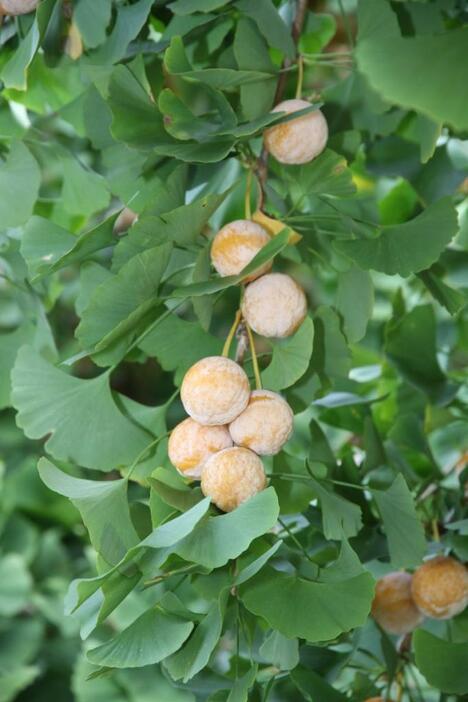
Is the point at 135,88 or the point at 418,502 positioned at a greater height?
the point at 135,88

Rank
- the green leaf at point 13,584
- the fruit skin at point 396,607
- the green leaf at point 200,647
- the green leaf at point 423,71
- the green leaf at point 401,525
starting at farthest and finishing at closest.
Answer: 1. the green leaf at point 13,584
2. the fruit skin at point 396,607
3. the green leaf at point 401,525
4. the green leaf at point 200,647
5. the green leaf at point 423,71

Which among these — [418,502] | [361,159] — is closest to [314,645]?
[418,502]

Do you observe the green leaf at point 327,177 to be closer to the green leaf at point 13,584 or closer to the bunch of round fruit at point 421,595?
the bunch of round fruit at point 421,595

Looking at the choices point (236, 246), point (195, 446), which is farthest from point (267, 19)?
point (195, 446)

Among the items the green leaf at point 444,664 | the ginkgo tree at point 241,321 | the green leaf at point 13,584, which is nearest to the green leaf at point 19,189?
the ginkgo tree at point 241,321

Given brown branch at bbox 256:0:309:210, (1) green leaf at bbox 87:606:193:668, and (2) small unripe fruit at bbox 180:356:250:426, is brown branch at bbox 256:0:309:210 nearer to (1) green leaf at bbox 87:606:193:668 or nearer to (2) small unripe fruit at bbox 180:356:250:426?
(2) small unripe fruit at bbox 180:356:250:426

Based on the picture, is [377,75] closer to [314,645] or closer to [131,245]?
[131,245]
